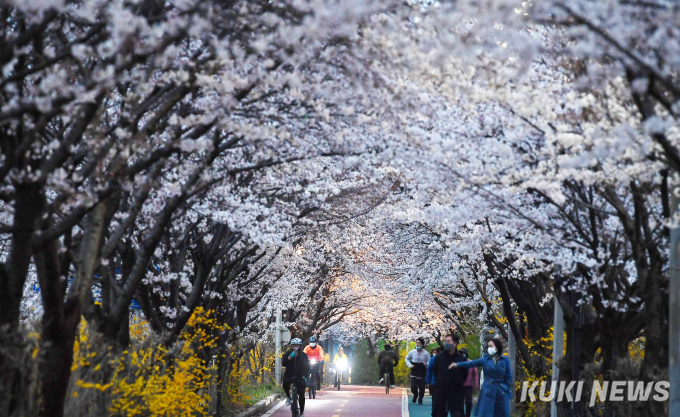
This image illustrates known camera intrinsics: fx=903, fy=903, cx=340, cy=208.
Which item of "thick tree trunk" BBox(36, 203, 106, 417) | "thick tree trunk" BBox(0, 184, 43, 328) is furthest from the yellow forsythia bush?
"thick tree trunk" BBox(0, 184, 43, 328)

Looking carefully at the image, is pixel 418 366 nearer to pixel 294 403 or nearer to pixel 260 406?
pixel 260 406

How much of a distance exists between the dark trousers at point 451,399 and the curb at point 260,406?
5.52 meters

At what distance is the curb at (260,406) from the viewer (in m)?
20.3

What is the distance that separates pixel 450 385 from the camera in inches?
600

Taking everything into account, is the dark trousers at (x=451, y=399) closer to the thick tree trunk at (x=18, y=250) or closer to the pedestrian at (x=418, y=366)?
the thick tree trunk at (x=18, y=250)

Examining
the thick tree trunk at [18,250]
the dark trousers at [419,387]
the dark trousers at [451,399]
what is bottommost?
the dark trousers at [451,399]

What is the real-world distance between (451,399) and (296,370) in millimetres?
5289

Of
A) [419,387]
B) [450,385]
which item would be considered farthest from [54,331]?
[419,387]

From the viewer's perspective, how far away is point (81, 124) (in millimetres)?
7336

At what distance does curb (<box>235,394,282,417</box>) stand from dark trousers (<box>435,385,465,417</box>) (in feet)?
18.1

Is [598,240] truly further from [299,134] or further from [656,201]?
[299,134]

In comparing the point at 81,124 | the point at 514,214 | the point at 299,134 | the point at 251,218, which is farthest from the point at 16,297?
the point at 514,214

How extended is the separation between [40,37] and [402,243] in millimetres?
19830

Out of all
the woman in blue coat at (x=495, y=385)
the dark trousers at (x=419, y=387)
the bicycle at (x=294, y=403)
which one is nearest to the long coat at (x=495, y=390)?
the woman in blue coat at (x=495, y=385)
